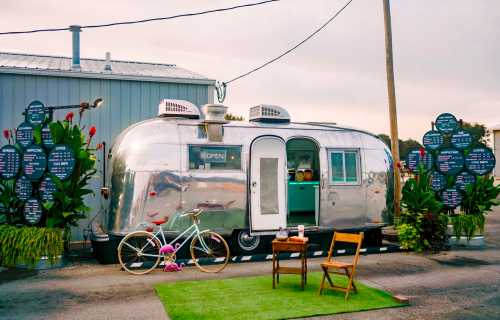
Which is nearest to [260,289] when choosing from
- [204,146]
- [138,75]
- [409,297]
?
[409,297]

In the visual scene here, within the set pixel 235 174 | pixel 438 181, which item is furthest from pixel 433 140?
pixel 235 174

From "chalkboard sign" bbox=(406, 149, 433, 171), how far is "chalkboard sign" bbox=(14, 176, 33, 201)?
9131 millimetres

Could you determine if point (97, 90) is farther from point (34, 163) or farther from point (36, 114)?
point (34, 163)

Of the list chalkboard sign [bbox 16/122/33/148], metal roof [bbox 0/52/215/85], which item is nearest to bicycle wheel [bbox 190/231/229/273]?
chalkboard sign [bbox 16/122/33/148]

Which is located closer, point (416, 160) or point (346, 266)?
point (346, 266)

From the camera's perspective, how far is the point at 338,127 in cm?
1227

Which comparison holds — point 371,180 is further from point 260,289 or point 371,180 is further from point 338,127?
point 260,289

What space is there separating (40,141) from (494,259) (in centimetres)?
988

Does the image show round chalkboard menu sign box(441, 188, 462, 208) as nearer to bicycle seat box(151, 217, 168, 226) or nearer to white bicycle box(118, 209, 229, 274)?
white bicycle box(118, 209, 229, 274)

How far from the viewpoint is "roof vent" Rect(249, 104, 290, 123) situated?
11.6 m

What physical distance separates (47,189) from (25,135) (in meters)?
1.30

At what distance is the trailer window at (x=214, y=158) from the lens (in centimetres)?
1055

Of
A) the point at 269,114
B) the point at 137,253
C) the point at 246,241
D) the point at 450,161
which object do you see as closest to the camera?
the point at 137,253

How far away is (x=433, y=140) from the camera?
13109mm
